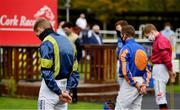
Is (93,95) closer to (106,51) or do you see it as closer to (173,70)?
(106,51)

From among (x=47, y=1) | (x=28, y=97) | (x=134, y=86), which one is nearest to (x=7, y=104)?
(x=28, y=97)

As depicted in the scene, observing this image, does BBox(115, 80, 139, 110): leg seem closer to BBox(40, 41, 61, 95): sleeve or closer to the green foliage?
BBox(40, 41, 61, 95): sleeve

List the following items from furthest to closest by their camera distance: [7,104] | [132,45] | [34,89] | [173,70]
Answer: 1. [34,89]
2. [7,104]
3. [173,70]
4. [132,45]

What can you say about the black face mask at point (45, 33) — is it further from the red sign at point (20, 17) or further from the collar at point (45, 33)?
the red sign at point (20, 17)

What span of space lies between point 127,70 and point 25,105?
20.0 ft

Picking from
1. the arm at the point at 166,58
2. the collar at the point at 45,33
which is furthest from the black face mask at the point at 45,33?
the arm at the point at 166,58

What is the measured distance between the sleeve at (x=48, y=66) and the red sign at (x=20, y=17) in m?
9.80

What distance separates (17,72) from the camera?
66.7 ft

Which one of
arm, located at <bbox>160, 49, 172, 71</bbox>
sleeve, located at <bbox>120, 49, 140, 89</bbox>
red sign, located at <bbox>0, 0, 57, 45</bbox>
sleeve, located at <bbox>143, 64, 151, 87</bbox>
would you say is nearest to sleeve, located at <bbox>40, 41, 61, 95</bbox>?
sleeve, located at <bbox>120, 49, 140, 89</bbox>

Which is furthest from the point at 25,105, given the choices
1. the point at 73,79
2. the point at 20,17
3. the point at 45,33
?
the point at 45,33

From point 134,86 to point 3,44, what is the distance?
8510 millimetres

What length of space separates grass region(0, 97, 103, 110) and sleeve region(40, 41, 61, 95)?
23.7 feet

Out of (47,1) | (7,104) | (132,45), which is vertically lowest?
(7,104)

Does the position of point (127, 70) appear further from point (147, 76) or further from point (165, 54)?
point (165, 54)
